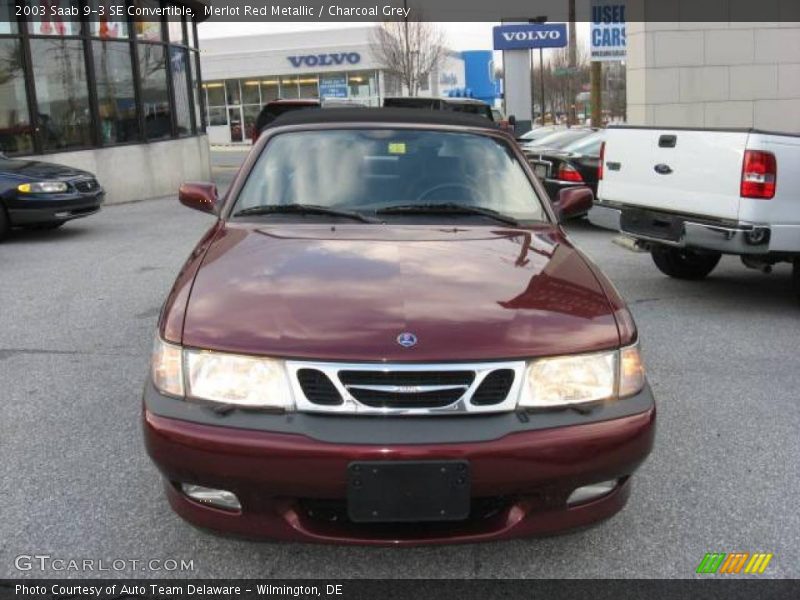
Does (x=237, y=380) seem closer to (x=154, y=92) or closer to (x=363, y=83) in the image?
(x=154, y=92)

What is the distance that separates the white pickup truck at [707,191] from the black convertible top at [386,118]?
242 cm

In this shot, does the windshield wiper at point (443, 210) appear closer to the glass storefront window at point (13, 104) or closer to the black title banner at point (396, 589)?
the black title banner at point (396, 589)

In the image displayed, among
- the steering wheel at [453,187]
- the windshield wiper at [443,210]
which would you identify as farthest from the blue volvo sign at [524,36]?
the windshield wiper at [443,210]

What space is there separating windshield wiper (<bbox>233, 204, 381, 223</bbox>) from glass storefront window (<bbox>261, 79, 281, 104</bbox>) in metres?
44.6

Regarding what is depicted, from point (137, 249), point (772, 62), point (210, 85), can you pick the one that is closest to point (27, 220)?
point (137, 249)

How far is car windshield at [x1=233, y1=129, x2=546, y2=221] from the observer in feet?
12.4

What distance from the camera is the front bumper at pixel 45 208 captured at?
32.7 feet

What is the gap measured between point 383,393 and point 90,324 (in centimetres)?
439

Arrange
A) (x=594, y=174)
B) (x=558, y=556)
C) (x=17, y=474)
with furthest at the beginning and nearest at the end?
1. (x=594, y=174)
2. (x=17, y=474)
3. (x=558, y=556)

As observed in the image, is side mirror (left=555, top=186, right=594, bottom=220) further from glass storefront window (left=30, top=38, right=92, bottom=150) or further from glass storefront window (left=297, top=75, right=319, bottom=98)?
glass storefront window (left=297, top=75, right=319, bottom=98)

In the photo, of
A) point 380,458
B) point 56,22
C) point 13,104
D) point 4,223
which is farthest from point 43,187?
point 380,458

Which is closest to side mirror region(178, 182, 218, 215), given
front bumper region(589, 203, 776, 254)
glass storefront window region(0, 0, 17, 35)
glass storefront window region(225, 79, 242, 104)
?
front bumper region(589, 203, 776, 254)

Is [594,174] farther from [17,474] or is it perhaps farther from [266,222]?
[17,474]

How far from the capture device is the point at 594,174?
10766 millimetres
